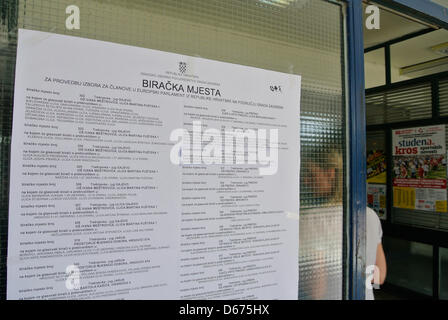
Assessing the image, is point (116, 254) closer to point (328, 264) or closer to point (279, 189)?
point (279, 189)

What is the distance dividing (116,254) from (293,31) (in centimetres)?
103

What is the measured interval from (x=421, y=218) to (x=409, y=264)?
66 centimetres

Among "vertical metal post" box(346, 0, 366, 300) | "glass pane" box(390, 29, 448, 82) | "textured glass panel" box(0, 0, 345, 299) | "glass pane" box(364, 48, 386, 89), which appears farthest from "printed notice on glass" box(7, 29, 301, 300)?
"glass pane" box(364, 48, 386, 89)

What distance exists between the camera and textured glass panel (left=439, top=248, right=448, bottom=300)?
362 cm

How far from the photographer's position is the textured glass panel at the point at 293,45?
95 cm

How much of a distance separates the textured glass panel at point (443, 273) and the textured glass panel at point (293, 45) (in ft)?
10.2

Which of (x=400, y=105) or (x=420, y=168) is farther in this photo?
(x=400, y=105)

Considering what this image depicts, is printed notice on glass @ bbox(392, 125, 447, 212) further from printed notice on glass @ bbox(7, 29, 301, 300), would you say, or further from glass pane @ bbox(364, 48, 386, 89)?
printed notice on glass @ bbox(7, 29, 301, 300)

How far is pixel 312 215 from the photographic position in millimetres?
1234

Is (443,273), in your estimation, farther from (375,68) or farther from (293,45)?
(293,45)

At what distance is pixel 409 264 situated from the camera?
13.3ft

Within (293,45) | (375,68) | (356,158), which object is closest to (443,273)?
(375,68)

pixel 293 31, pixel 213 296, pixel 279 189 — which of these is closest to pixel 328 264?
pixel 279 189

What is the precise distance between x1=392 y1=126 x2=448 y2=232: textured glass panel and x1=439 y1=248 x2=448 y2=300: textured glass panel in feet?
0.90
